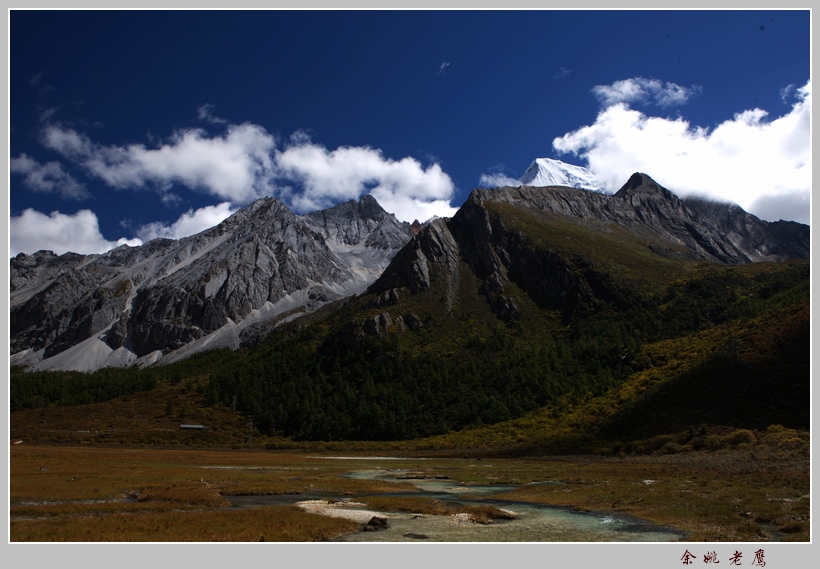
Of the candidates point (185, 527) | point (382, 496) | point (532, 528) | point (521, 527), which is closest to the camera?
point (185, 527)

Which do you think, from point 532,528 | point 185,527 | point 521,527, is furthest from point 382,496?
point 185,527

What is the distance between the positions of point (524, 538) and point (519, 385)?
421ft

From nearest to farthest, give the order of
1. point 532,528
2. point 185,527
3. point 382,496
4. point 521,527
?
point 185,527 < point 532,528 < point 521,527 < point 382,496

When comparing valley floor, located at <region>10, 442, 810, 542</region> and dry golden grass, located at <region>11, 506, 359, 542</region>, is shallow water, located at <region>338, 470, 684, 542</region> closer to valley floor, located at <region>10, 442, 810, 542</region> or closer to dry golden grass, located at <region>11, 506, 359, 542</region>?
valley floor, located at <region>10, 442, 810, 542</region>

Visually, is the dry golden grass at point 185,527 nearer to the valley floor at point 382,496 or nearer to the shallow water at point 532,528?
the valley floor at point 382,496

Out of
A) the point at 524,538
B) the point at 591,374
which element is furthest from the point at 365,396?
the point at 524,538

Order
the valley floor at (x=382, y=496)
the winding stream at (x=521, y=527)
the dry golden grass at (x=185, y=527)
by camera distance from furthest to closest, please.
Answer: the valley floor at (x=382, y=496) < the winding stream at (x=521, y=527) < the dry golden grass at (x=185, y=527)

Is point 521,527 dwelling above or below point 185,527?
below

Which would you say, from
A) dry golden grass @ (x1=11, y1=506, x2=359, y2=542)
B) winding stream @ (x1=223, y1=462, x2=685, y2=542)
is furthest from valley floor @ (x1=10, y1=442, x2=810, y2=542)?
winding stream @ (x1=223, y1=462, x2=685, y2=542)

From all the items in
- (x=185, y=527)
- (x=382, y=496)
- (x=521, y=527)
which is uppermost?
(x=185, y=527)

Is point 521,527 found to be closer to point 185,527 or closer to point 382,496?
point 382,496

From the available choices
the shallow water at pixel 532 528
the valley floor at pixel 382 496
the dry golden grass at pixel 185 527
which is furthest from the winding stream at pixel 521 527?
the dry golden grass at pixel 185 527

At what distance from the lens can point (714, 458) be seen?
72.8 metres

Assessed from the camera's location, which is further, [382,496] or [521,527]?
[382,496]
